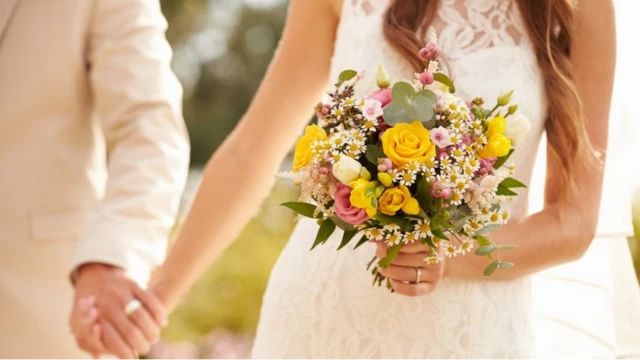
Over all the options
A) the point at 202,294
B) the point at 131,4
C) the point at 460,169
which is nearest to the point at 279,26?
the point at 202,294

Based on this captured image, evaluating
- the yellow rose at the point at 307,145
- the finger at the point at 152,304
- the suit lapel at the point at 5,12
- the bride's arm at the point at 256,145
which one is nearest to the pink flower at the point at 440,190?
the yellow rose at the point at 307,145

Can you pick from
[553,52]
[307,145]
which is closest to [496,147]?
[307,145]

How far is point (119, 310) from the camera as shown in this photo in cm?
367

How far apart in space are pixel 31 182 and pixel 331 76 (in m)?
1.19

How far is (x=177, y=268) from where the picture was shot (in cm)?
384

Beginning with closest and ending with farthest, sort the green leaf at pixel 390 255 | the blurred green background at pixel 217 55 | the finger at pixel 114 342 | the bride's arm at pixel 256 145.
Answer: the green leaf at pixel 390 255 → the finger at pixel 114 342 → the bride's arm at pixel 256 145 → the blurred green background at pixel 217 55

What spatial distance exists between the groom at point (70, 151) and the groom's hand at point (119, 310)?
55 mm

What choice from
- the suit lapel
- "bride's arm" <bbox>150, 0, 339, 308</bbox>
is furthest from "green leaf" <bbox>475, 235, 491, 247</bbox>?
the suit lapel

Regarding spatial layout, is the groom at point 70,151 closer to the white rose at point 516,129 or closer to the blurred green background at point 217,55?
the white rose at point 516,129

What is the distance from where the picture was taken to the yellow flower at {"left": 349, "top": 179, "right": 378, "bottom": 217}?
8.82 feet

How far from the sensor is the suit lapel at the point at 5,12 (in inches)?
153

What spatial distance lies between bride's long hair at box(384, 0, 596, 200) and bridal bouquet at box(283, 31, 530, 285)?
1.66 feet

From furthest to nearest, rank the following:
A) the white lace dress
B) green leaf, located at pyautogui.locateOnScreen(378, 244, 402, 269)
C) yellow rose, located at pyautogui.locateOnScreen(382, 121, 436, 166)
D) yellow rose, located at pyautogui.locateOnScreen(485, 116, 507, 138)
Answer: the white lace dress, green leaf, located at pyautogui.locateOnScreen(378, 244, 402, 269), yellow rose, located at pyautogui.locateOnScreen(485, 116, 507, 138), yellow rose, located at pyautogui.locateOnScreen(382, 121, 436, 166)

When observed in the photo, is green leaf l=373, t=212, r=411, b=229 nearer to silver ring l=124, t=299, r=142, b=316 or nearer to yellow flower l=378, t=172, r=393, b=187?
yellow flower l=378, t=172, r=393, b=187
